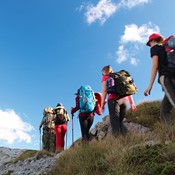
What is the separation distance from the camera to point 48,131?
12.7 meters

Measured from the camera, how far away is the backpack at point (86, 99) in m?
8.30

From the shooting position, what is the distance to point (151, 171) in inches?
182

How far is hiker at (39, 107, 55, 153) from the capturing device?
1249 centimetres

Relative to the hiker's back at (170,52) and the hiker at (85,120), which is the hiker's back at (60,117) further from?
the hiker's back at (170,52)

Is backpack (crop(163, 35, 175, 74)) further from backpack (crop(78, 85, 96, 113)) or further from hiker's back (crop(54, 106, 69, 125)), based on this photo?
hiker's back (crop(54, 106, 69, 125))

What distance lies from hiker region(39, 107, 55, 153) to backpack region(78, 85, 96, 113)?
13.9ft

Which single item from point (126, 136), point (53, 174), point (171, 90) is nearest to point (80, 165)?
point (53, 174)

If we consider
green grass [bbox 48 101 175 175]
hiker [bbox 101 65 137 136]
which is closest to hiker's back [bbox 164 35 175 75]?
green grass [bbox 48 101 175 175]

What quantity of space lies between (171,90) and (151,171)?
65.3 inches

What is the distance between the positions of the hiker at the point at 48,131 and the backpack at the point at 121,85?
218 inches

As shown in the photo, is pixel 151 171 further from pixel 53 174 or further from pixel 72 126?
pixel 72 126

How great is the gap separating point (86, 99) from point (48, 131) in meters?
4.87

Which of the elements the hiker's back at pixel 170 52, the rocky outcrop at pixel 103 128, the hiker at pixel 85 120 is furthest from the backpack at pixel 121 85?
the rocky outcrop at pixel 103 128

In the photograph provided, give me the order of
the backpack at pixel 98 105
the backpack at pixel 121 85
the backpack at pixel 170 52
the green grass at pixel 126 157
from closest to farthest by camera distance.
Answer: the green grass at pixel 126 157, the backpack at pixel 170 52, the backpack at pixel 121 85, the backpack at pixel 98 105
